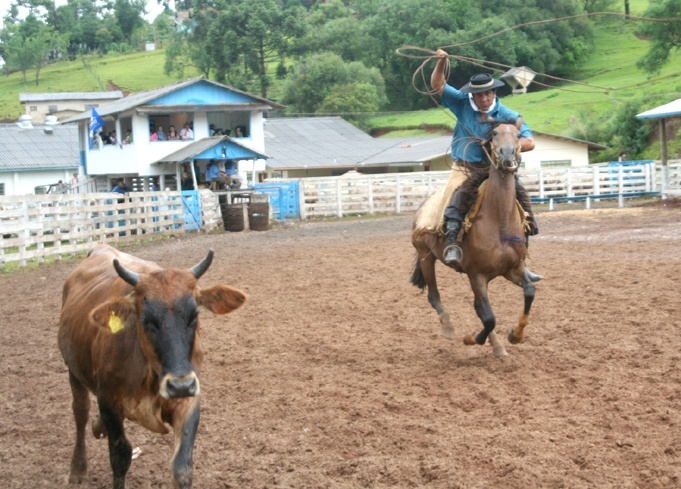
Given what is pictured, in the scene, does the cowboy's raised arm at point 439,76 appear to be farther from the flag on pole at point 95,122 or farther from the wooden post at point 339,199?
the flag on pole at point 95,122

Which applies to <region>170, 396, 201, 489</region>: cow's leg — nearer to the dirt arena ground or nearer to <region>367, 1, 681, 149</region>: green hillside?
the dirt arena ground

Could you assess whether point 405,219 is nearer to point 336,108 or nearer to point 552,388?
point 552,388

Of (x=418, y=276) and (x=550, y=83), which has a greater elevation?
(x=550, y=83)

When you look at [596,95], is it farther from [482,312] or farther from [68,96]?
[482,312]

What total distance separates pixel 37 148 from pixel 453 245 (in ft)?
175

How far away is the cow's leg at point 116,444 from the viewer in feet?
16.3

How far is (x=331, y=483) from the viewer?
5102 millimetres

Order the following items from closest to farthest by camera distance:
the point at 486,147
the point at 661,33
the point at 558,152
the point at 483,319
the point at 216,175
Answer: the point at 483,319 < the point at 486,147 < the point at 216,175 < the point at 558,152 < the point at 661,33

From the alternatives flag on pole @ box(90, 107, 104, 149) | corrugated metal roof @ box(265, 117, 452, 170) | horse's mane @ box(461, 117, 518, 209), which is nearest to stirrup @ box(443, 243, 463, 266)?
horse's mane @ box(461, 117, 518, 209)

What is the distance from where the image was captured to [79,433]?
5.62m

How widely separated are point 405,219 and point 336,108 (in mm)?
40732

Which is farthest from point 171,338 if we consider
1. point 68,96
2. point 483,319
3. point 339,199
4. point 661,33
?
point 68,96

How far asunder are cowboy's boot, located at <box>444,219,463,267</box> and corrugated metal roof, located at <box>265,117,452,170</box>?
3686cm

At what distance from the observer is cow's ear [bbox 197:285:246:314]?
497cm
